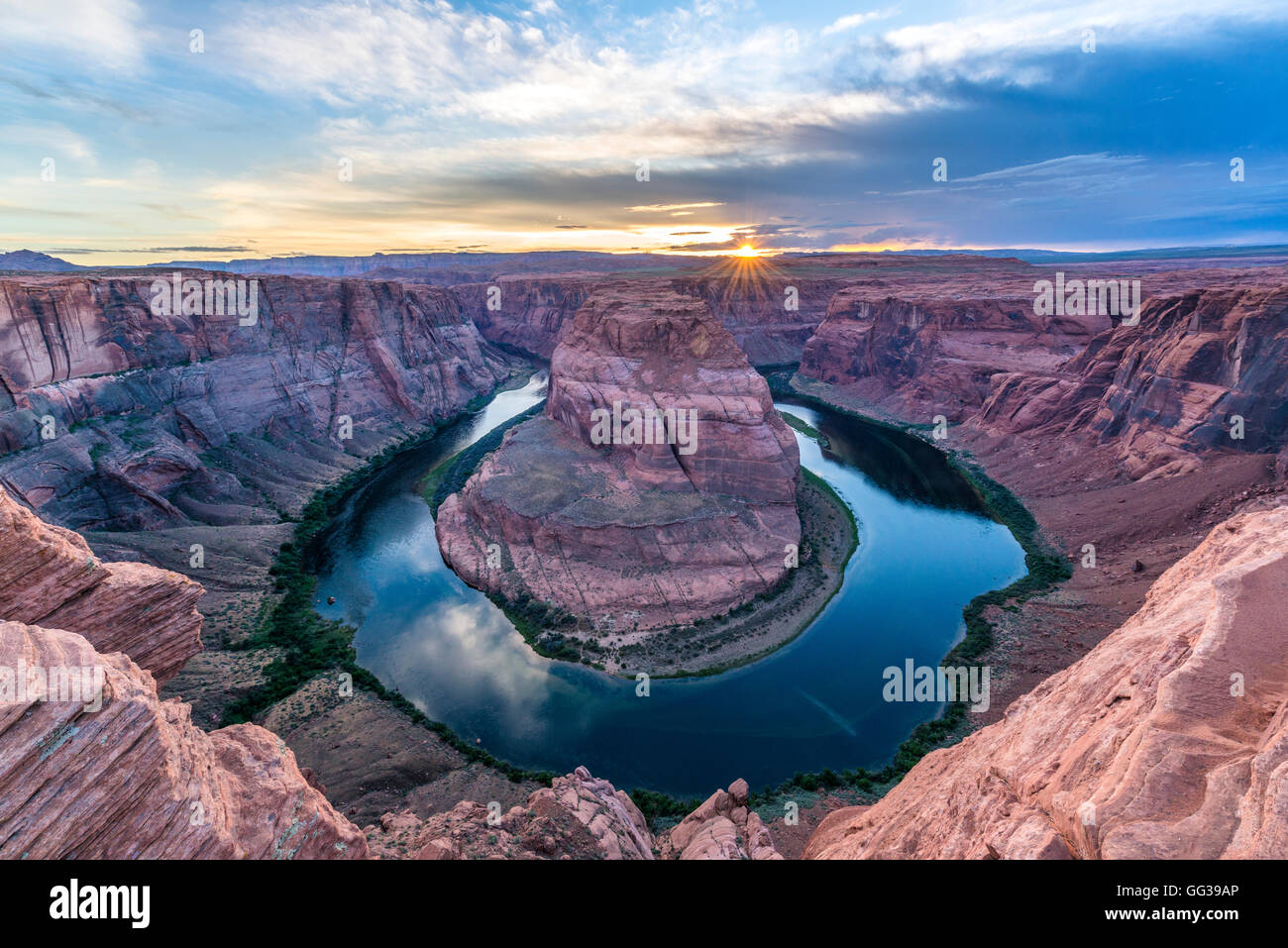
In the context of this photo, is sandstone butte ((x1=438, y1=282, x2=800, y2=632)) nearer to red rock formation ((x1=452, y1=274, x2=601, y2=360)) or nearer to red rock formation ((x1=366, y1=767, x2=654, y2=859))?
red rock formation ((x1=366, y1=767, x2=654, y2=859))

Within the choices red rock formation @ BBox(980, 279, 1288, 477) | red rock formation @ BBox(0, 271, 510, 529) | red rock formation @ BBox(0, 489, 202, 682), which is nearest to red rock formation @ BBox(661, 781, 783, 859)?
red rock formation @ BBox(0, 489, 202, 682)

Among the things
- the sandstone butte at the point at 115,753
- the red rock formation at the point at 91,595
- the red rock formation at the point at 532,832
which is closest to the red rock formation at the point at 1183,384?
the red rock formation at the point at 532,832

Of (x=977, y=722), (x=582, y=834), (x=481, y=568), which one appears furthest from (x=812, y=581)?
(x=582, y=834)

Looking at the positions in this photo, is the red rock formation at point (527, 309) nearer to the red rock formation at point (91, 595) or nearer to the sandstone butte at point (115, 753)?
the red rock formation at point (91, 595)

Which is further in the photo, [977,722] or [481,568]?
[481,568]

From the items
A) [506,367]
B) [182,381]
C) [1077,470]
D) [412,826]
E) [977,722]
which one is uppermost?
[506,367]

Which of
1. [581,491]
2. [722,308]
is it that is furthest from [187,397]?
[722,308]

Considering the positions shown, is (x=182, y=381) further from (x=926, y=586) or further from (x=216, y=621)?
(x=926, y=586)
